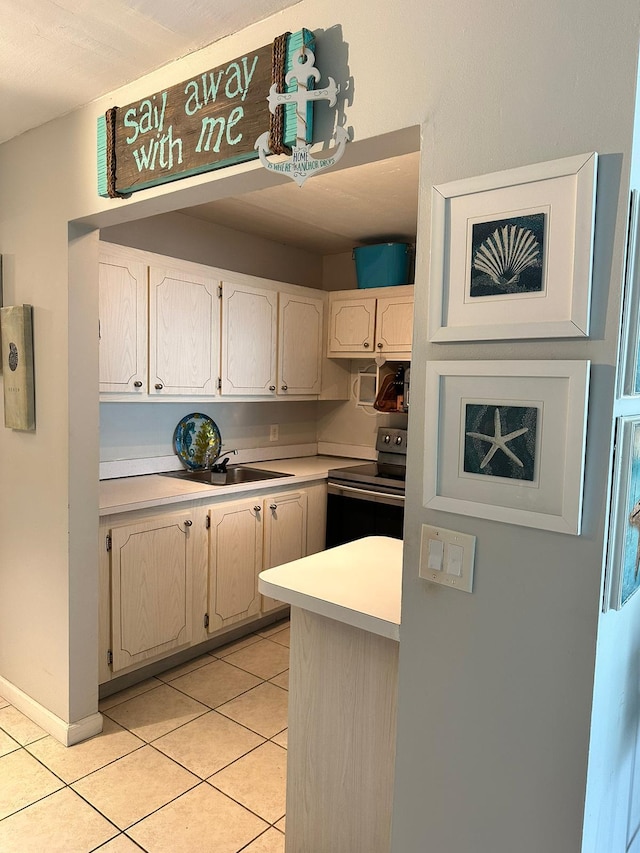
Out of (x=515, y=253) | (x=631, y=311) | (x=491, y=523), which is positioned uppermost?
(x=515, y=253)

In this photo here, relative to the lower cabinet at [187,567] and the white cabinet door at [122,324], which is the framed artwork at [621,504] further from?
the white cabinet door at [122,324]

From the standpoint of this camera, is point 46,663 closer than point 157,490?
Yes

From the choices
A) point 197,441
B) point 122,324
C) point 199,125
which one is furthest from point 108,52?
point 197,441

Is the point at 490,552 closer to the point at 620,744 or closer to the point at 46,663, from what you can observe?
the point at 620,744

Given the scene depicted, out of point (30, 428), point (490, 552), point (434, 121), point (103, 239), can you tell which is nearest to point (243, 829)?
point (490, 552)

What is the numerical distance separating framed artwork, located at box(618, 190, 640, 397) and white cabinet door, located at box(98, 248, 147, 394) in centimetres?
238

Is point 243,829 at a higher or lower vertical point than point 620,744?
lower

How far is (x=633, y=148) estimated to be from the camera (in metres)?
1.05

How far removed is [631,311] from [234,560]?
8.35 ft

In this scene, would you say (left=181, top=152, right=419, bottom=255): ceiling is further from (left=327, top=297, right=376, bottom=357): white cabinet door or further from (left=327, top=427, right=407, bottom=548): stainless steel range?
(left=327, top=427, right=407, bottom=548): stainless steel range

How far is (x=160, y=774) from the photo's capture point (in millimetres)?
2244

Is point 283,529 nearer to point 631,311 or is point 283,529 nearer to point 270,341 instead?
point 270,341

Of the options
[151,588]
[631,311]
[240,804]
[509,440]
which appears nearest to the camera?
[631,311]

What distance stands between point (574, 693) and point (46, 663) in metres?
2.18
